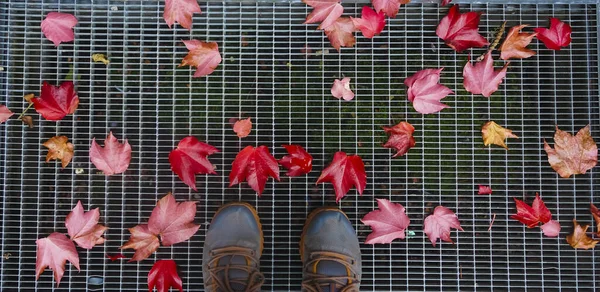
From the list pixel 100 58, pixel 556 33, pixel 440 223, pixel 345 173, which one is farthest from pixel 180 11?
pixel 556 33

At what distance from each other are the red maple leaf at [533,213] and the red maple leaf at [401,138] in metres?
0.58

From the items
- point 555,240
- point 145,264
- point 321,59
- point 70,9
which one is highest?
point 70,9

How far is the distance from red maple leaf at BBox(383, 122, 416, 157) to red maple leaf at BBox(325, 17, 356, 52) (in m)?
0.46

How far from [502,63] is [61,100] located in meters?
2.11

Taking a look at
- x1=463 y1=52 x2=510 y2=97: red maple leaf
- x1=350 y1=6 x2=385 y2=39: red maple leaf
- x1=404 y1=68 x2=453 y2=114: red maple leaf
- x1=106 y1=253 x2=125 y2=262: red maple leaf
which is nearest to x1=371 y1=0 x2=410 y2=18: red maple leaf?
x1=350 y1=6 x2=385 y2=39: red maple leaf

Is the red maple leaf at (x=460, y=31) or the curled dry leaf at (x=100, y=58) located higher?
the red maple leaf at (x=460, y=31)

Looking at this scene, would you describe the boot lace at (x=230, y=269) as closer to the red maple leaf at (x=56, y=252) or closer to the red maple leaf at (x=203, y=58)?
the red maple leaf at (x=56, y=252)

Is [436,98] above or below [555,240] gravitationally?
above

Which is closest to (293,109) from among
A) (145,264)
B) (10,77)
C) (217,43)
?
(217,43)

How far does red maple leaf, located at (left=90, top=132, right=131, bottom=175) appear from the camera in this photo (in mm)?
2297

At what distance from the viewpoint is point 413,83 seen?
2.33 meters

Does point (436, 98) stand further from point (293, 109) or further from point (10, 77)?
point (10, 77)

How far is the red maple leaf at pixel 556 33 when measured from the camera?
231 cm

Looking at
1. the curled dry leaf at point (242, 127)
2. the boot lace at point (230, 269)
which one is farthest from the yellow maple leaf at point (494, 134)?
the boot lace at point (230, 269)
